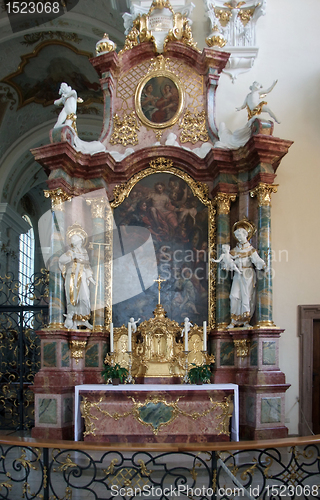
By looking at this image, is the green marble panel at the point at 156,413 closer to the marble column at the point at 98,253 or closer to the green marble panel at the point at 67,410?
the green marble panel at the point at 67,410

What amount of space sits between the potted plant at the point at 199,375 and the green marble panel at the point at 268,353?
84 centimetres

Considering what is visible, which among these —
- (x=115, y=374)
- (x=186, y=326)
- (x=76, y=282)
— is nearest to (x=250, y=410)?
(x=186, y=326)

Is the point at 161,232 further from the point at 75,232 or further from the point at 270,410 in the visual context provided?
the point at 270,410

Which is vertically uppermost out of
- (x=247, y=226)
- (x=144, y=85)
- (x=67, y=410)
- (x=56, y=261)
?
(x=144, y=85)

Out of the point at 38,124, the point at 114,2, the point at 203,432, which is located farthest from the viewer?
the point at 38,124

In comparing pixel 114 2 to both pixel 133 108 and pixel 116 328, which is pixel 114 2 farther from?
pixel 116 328

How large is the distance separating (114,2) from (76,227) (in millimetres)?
6285

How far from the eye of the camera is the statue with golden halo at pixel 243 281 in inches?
293

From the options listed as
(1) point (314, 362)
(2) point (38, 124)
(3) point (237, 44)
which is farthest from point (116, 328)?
(2) point (38, 124)

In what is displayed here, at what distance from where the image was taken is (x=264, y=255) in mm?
7512

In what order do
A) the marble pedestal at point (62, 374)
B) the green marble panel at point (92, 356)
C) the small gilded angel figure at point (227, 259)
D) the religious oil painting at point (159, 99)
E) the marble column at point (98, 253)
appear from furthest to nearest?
the religious oil painting at point (159, 99) < the marble column at point (98, 253) < the green marble panel at point (92, 356) < the small gilded angel figure at point (227, 259) < the marble pedestal at point (62, 374)

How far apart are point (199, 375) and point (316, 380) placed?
2343mm

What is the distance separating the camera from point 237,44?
9203 mm

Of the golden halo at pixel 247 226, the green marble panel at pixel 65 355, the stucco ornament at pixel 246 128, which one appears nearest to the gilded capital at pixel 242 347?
the golden halo at pixel 247 226
